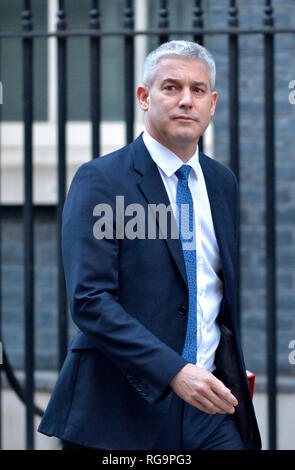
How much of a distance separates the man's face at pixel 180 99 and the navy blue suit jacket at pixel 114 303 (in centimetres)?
13

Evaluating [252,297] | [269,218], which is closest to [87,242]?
[269,218]

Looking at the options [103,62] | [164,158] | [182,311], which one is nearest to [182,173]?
[164,158]

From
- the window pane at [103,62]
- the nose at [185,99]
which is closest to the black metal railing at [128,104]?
the nose at [185,99]

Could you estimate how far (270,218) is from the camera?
3.83 m

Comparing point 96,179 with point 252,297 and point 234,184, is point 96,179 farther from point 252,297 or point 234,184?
point 252,297

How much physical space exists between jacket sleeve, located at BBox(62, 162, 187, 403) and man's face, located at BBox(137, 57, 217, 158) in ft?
0.83

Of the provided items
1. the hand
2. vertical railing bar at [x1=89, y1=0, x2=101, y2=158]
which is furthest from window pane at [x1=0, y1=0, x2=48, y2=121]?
the hand

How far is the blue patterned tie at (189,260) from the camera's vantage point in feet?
8.29

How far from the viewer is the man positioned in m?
2.32

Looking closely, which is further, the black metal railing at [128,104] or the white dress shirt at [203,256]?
the black metal railing at [128,104]

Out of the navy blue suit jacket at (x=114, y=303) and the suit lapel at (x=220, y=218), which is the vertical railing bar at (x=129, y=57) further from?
the navy blue suit jacket at (x=114, y=303)

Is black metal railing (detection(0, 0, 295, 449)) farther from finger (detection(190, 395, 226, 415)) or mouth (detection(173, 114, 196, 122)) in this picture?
finger (detection(190, 395, 226, 415))

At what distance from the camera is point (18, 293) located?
6.34m

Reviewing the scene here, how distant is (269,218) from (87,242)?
162cm
